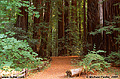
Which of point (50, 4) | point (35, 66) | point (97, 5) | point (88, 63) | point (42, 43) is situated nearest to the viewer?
point (88, 63)

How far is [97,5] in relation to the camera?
1187 cm

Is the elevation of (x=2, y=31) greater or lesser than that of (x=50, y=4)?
lesser

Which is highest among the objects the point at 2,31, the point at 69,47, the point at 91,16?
the point at 91,16

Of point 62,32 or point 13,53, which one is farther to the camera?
point 62,32

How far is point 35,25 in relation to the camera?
45.2ft

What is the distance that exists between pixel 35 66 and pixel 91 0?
7523 millimetres

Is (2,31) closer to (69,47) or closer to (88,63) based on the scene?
(88,63)

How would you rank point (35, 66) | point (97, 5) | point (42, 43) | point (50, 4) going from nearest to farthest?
point (35, 66), point (97, 5), point (42, 43), point (50, 4)

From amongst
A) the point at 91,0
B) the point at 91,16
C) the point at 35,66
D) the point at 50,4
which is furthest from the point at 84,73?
the point at 50,4

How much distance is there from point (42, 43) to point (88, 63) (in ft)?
26.1

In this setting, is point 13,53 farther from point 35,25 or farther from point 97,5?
point 97,5

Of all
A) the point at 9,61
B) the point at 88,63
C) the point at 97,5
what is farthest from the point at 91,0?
the point at 9,61

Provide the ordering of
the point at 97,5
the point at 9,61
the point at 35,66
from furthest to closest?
the point at 97,5
the point at 35,66
the point at 9,61

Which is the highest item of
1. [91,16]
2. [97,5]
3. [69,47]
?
[97,5]
